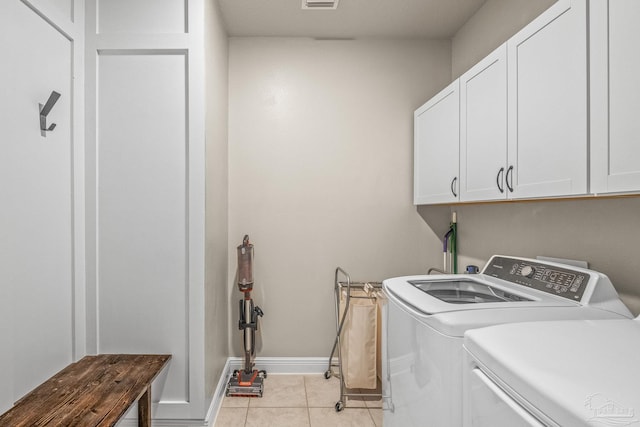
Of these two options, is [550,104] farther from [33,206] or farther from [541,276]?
[33,206]

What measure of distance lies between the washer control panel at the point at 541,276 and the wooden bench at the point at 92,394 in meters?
1.76

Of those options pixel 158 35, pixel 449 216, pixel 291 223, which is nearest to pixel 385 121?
pixel 449 216

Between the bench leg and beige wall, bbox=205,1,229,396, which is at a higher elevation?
beige wall, bbox=205,1,229,396

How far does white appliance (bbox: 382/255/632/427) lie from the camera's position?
46.9 inches

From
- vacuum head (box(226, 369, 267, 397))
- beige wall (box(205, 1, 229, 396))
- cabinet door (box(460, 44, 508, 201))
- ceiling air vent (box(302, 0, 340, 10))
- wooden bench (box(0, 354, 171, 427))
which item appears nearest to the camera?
wooden bench (box(0, 354, 171, 427))

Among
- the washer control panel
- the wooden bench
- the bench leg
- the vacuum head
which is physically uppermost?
the washer control panel

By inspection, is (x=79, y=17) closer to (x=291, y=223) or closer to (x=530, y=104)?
(x=291, y=223)

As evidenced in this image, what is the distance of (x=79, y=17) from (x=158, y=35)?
384 mm

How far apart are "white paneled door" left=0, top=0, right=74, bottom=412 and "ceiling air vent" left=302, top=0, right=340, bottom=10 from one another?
4.53 ft

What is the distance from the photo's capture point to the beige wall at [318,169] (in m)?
2.79

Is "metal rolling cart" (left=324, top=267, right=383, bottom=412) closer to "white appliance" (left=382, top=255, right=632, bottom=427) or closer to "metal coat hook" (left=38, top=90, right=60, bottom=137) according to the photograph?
"white appliance" (left=382, top=255, right=632, bottom=427)

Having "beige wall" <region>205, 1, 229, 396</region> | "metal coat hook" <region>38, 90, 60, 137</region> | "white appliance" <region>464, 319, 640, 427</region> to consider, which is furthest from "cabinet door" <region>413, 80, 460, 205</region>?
"metal coat hook" <region>38, 90, 60, 137</region>

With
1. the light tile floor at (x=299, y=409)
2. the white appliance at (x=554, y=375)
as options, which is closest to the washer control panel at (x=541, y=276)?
the white appliance at (x=554, y=375)

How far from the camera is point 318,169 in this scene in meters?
2.82
